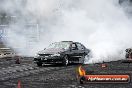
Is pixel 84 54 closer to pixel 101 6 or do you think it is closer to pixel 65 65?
pixel 65 65

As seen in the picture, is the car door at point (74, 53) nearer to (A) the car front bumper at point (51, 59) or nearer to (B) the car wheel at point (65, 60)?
(B) the car wheel at point (65, 60)

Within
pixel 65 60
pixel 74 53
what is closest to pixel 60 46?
pixel 74 53

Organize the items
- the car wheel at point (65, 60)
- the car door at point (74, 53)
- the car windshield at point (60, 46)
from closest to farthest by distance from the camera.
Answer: the car wheel at point (65, 60)
the car door at point (74, 53)
the car windshield at point (60, 46)

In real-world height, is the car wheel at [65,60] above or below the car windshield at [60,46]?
below

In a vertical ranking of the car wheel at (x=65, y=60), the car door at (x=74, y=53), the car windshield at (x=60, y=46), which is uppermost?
the car windshield at (x=60, y=46)

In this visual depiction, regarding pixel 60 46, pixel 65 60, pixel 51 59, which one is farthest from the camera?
pixel 60 46

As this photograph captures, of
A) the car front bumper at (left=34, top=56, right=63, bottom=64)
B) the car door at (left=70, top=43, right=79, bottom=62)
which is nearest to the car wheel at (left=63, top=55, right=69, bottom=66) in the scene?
the car front bumper at (left=34, top=56, right=63, bottom=64)

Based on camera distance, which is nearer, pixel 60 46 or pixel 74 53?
pixel 74 53

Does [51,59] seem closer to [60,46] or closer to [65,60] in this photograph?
[65,60]

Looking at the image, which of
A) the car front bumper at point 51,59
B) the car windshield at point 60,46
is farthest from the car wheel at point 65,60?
the car windshield at point 60,46

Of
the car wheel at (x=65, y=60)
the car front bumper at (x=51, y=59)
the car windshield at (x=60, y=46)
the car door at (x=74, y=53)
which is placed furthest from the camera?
the car windshield at (x=60, y=46)

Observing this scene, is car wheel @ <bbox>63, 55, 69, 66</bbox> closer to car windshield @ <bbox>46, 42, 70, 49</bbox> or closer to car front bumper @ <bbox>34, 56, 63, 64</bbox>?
car front bumper @ <bbox>34, 56, 63, 64</bbox>

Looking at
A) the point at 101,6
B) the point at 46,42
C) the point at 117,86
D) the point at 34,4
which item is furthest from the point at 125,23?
the point at 117,86

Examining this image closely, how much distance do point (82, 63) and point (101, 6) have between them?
7.35 metres
